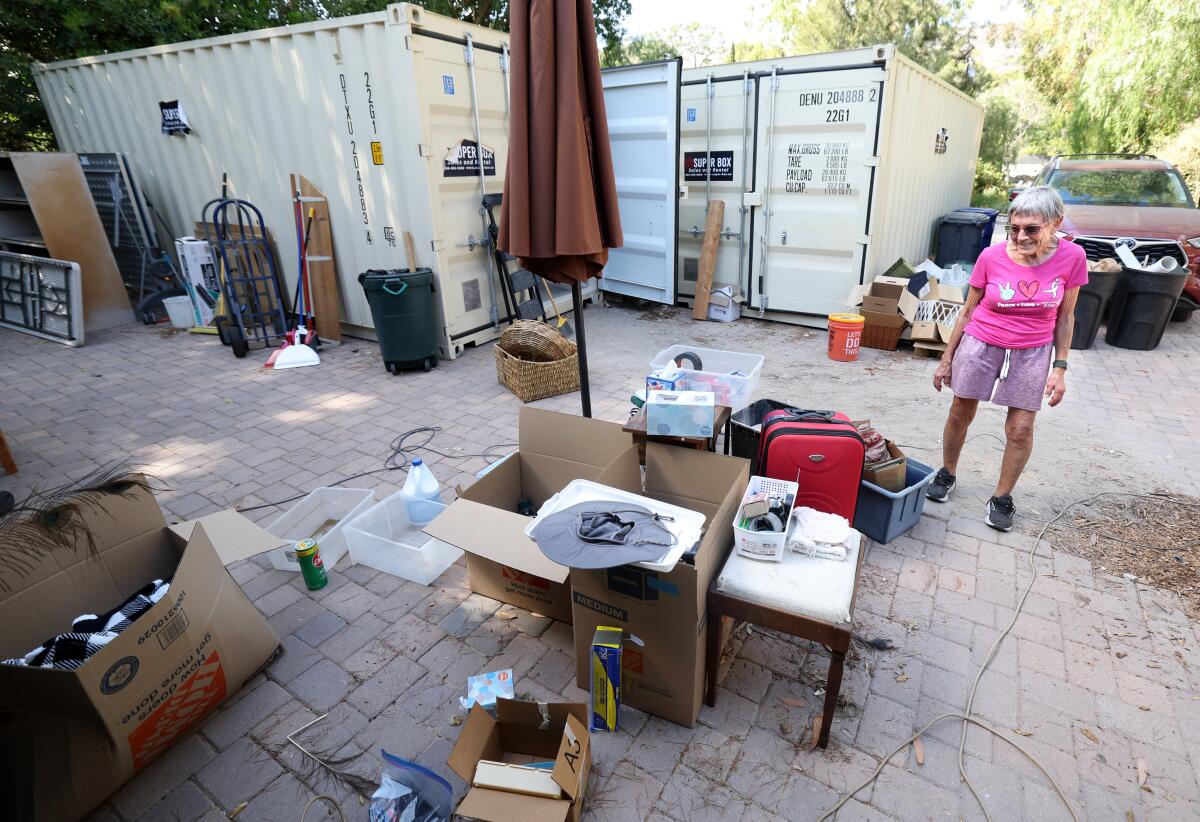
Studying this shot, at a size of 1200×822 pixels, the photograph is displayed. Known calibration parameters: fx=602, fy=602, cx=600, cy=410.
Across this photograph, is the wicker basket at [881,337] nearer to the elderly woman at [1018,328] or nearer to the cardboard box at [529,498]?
the elderly woman at [1018,328]

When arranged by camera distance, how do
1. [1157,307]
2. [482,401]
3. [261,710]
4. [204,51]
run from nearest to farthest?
[261,710] → [482,401] → [1157,307] → [204,51]

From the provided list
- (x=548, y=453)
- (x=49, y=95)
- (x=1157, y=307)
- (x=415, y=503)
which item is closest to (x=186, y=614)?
(x=415, y=503)

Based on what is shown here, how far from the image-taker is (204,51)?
6551 mm

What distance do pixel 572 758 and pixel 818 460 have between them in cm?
181

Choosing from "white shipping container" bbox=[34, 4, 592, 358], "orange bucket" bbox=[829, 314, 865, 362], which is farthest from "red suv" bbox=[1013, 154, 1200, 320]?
"white shipping container" bbox=[34, 4, 592, 358]

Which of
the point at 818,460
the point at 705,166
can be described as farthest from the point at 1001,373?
the point at 705,166

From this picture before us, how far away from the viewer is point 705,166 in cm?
730

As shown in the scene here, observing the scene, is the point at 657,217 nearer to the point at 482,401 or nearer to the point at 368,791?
the point at 482,401

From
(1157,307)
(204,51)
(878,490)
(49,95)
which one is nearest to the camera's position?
(878,490)

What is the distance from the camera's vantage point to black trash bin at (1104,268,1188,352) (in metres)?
6.03

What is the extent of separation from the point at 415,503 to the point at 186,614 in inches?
57.2

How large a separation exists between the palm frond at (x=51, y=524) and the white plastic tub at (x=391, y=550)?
1.05m

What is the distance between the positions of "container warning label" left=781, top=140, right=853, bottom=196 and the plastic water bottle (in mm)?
5386

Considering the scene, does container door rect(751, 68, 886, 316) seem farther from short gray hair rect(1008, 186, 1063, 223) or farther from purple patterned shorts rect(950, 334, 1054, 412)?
short gray hair rect(1008, 186, 1063, 223)
